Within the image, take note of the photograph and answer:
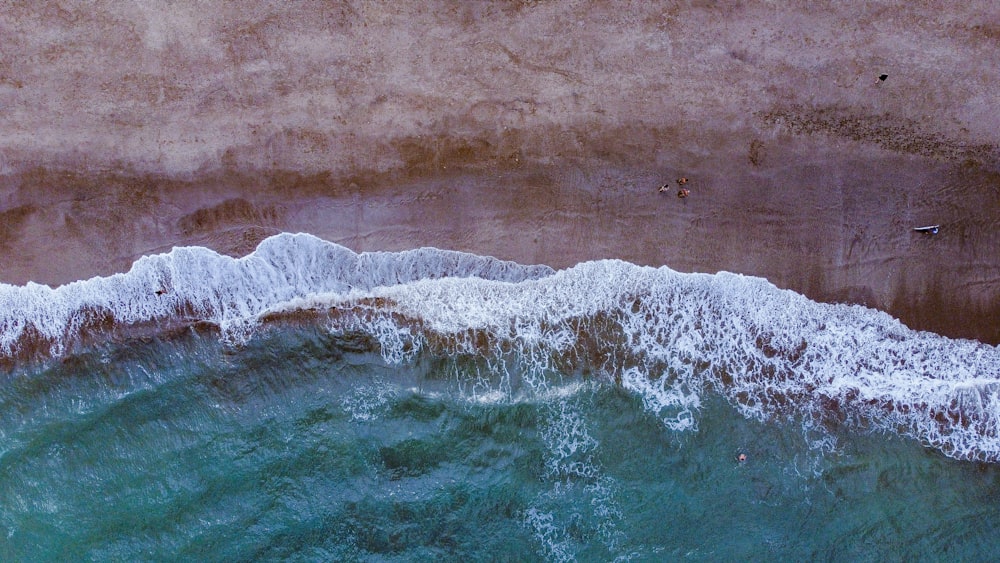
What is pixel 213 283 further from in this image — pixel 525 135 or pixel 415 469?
pixel 525 135

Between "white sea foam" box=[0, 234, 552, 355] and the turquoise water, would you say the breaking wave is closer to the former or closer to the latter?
"white sea foam" box=[0, 234, 552, 355]

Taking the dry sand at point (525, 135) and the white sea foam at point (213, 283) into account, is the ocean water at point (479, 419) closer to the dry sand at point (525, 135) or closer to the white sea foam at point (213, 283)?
the white sea foam at point (213, 283)

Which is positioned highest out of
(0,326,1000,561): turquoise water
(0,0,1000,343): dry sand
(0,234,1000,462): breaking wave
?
(0,0,1000,343): dry sand

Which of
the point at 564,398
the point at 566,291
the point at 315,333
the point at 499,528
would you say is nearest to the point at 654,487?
the point at 564,398

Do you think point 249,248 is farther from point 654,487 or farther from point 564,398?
Answer: point 654,487

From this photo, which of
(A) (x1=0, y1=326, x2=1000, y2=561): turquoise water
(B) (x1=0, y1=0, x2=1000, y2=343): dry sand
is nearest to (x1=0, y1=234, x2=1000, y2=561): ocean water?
(A) (x1=0, y1=326, x2=1000, y2=561): turquoise water

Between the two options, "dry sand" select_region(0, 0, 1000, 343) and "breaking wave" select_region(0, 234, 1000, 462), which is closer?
"dry sand" select_region(0, 0, 1000, 343)

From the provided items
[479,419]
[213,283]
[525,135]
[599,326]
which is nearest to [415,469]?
[479,419]
